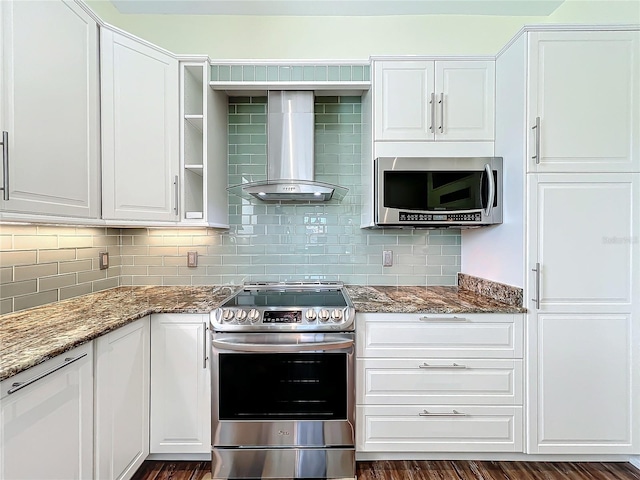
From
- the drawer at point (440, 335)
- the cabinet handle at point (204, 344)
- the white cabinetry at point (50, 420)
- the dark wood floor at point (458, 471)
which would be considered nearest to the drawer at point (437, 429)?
the dark wood floor at point (458, 471)

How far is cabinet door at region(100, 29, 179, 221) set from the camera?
5.88ft

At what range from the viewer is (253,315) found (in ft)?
5.71

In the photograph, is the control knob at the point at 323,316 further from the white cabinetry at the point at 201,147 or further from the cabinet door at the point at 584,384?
the cabinet door at the point at 584,384

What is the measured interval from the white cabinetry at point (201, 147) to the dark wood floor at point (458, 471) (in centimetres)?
140

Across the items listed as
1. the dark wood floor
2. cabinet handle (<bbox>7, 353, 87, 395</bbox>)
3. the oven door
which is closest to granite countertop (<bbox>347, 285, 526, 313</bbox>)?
the oven door

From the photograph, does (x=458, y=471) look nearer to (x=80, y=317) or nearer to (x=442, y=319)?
(x=442, y=319)

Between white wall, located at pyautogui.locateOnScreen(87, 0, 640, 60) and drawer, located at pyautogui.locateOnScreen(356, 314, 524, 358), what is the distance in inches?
76.1

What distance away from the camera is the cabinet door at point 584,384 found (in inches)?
69.4

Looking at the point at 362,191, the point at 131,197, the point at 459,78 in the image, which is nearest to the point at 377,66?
the point at 459,78

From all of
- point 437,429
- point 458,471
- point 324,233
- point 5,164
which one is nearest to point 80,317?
point 5,164

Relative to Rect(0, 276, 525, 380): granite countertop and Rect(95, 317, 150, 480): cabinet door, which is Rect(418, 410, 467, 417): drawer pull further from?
Rect(95, 317, 150, 480): cabinet door

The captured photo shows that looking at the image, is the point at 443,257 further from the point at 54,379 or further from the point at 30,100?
the point at 30,100

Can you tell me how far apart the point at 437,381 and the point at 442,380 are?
0.03 metres

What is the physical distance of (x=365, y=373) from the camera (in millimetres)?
1801
